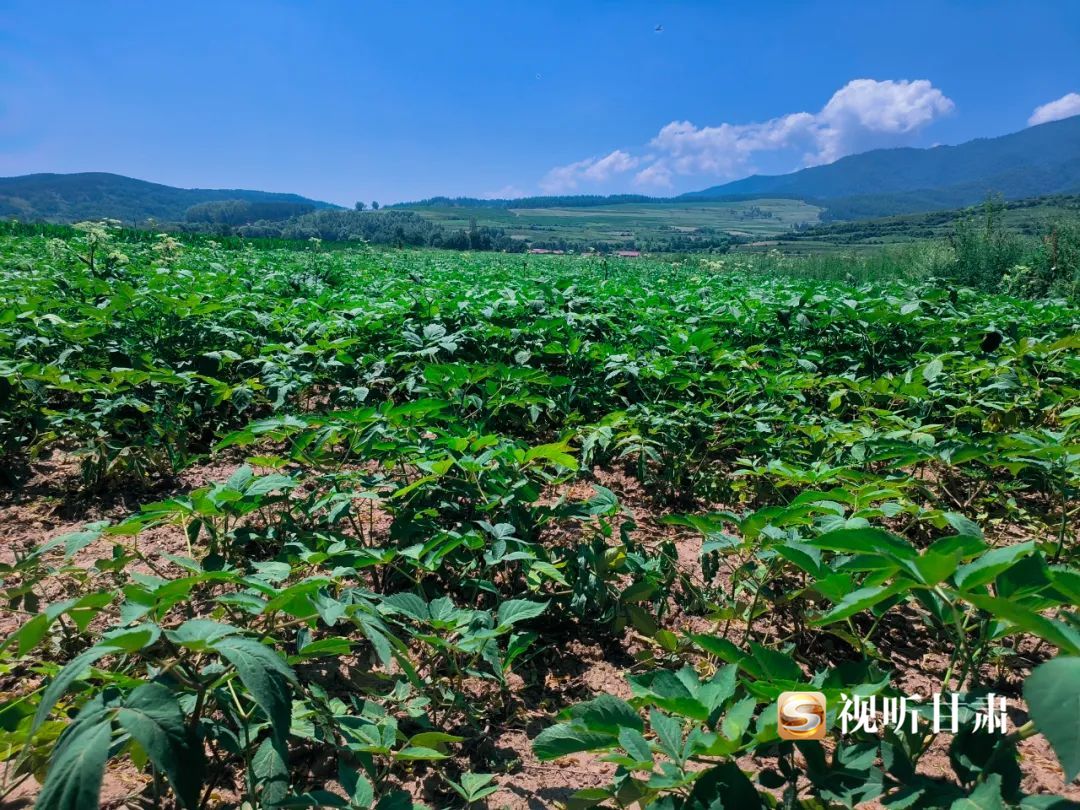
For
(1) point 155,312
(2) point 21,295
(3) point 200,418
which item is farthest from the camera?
(2) point 21,295

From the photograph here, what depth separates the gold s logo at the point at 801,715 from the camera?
900 millimetres

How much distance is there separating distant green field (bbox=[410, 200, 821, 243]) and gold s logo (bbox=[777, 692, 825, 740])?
98.5 meters

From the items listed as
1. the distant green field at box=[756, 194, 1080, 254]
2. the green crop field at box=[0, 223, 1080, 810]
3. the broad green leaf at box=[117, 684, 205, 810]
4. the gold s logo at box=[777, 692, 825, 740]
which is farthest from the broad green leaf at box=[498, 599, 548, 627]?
the distant green field at box=[756, 194, 1080, 254]

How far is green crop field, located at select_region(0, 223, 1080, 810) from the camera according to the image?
A: 87cm

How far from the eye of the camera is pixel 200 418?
3527 millimetres

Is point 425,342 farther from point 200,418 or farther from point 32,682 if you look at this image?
point 32,682

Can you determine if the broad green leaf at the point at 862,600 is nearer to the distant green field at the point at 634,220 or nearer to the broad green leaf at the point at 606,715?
the broad green leaf at the point at 606,715

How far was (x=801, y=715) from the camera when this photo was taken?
36.4 inches

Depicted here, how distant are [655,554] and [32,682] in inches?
76.7

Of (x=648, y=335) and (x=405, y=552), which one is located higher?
(x=648, y=335)

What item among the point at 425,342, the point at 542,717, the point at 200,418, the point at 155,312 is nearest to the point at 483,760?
the point at 542,717

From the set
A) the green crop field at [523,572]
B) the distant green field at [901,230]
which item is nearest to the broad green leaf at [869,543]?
the green crop field at [523,572]

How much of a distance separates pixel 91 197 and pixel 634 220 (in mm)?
145959

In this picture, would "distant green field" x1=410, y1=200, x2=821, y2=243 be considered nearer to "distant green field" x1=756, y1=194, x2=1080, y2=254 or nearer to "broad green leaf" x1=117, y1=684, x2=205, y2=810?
"distant green field" x1=756, y1=194, x2=1080, y2=254
